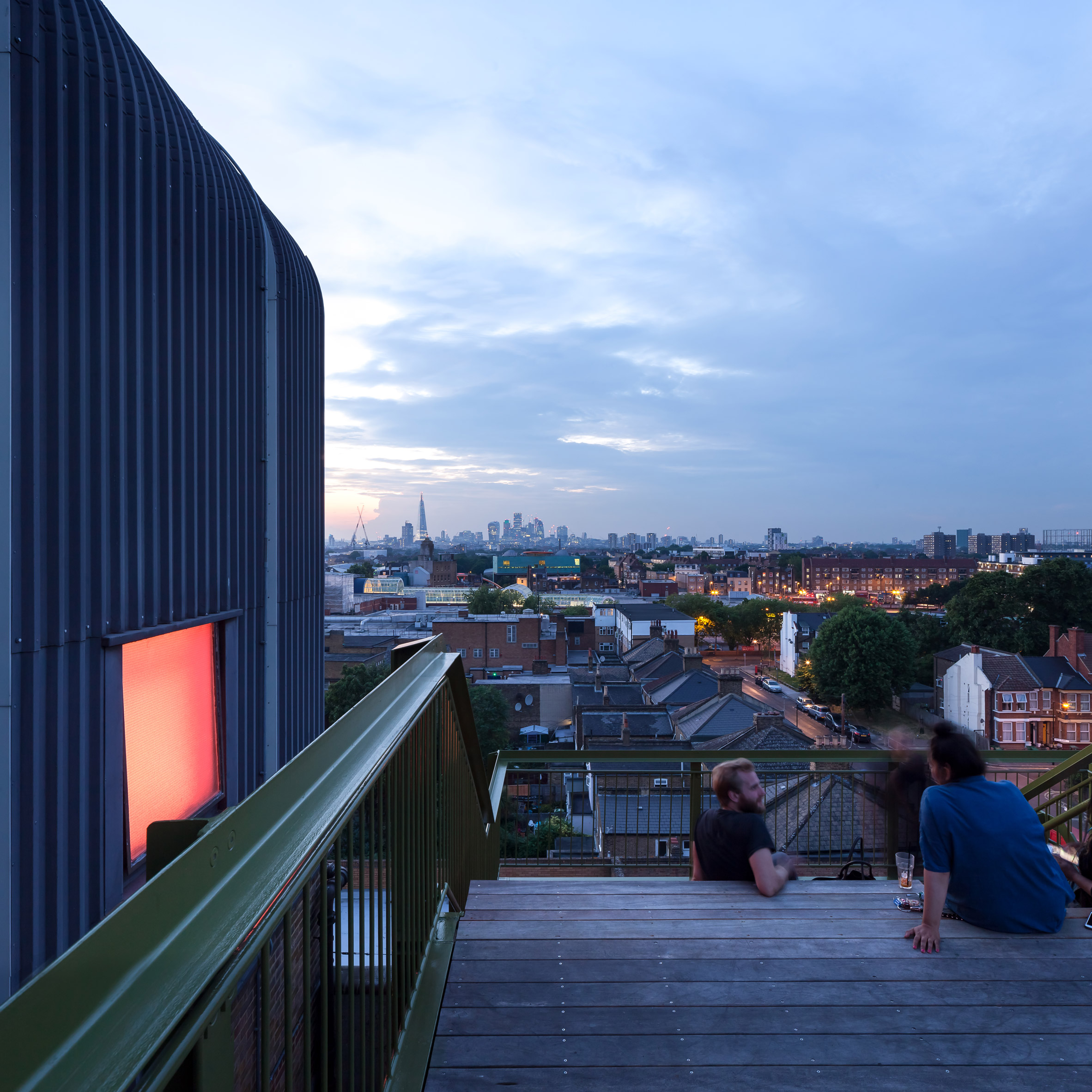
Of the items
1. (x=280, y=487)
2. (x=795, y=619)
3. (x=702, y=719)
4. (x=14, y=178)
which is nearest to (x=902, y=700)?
(x=795, y=619)

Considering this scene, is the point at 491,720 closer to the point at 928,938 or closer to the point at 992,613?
the point at 928,938

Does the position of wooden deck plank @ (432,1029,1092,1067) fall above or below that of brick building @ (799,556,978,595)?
above

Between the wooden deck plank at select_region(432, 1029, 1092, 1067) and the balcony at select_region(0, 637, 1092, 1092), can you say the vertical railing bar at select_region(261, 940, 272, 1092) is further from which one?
the wooden deck plank at select_region(432, 1029, 1092, 1067)

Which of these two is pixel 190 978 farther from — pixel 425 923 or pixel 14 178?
pixel 14 178

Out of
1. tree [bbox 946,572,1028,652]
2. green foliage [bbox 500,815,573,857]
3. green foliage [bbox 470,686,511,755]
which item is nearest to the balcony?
green foliage [bbox 500,815,573,857]

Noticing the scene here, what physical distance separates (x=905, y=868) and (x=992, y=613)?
53.8 m

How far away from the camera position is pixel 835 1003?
7.63 feet

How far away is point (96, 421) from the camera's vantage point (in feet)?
12.7

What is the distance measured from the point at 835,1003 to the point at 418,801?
1531 mm

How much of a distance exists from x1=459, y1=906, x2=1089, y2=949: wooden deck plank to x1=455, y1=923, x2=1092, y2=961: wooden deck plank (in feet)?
0.05

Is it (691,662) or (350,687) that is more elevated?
(350,687)

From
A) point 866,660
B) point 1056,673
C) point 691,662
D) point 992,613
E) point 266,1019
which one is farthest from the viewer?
point 992,613

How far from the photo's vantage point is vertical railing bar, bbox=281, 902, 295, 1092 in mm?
1023

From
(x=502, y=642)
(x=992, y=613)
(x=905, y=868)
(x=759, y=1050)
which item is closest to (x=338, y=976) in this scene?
(x=759, y=1050)
